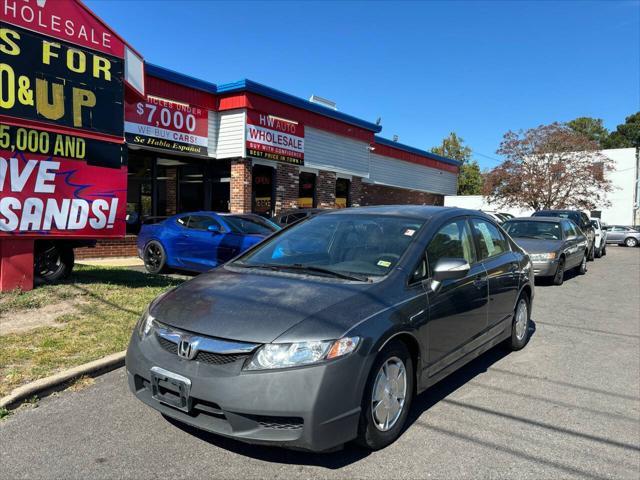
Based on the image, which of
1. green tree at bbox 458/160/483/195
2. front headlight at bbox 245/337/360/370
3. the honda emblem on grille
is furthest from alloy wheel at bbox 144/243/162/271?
green tree at bbox 458/160/483/195

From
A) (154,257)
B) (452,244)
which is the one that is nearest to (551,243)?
(452,244)

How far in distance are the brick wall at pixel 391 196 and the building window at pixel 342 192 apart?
2.87 meters

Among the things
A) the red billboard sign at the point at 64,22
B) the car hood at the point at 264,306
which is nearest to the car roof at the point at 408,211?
the car hood at the point at 264,306

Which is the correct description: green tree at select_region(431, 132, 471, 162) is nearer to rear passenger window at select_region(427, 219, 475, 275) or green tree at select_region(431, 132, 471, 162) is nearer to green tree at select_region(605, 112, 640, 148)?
green tree at select_region(605, 112, 640, 148)

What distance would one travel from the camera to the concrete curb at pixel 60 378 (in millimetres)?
3744

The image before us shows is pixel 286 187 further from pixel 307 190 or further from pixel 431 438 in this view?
pixel 431 438

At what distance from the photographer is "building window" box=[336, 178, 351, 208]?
1977 centimetres

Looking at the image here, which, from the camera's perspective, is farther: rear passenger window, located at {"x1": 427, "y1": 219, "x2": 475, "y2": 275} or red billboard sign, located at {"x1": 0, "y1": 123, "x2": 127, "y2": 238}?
red billboard sign, located at {"x1": 0, "y1": 123, "x2": 127, "y2": 238}

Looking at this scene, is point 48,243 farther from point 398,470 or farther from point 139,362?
point 398,470

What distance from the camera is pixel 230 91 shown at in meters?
14.6

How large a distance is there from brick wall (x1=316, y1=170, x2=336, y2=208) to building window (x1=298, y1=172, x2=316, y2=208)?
158 mm

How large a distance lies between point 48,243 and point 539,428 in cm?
694

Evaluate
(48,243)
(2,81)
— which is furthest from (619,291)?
(2,81)

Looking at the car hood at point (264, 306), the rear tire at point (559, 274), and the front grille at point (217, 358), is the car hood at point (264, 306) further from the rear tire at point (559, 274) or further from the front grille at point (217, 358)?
the rear tire at point (559, 274)
